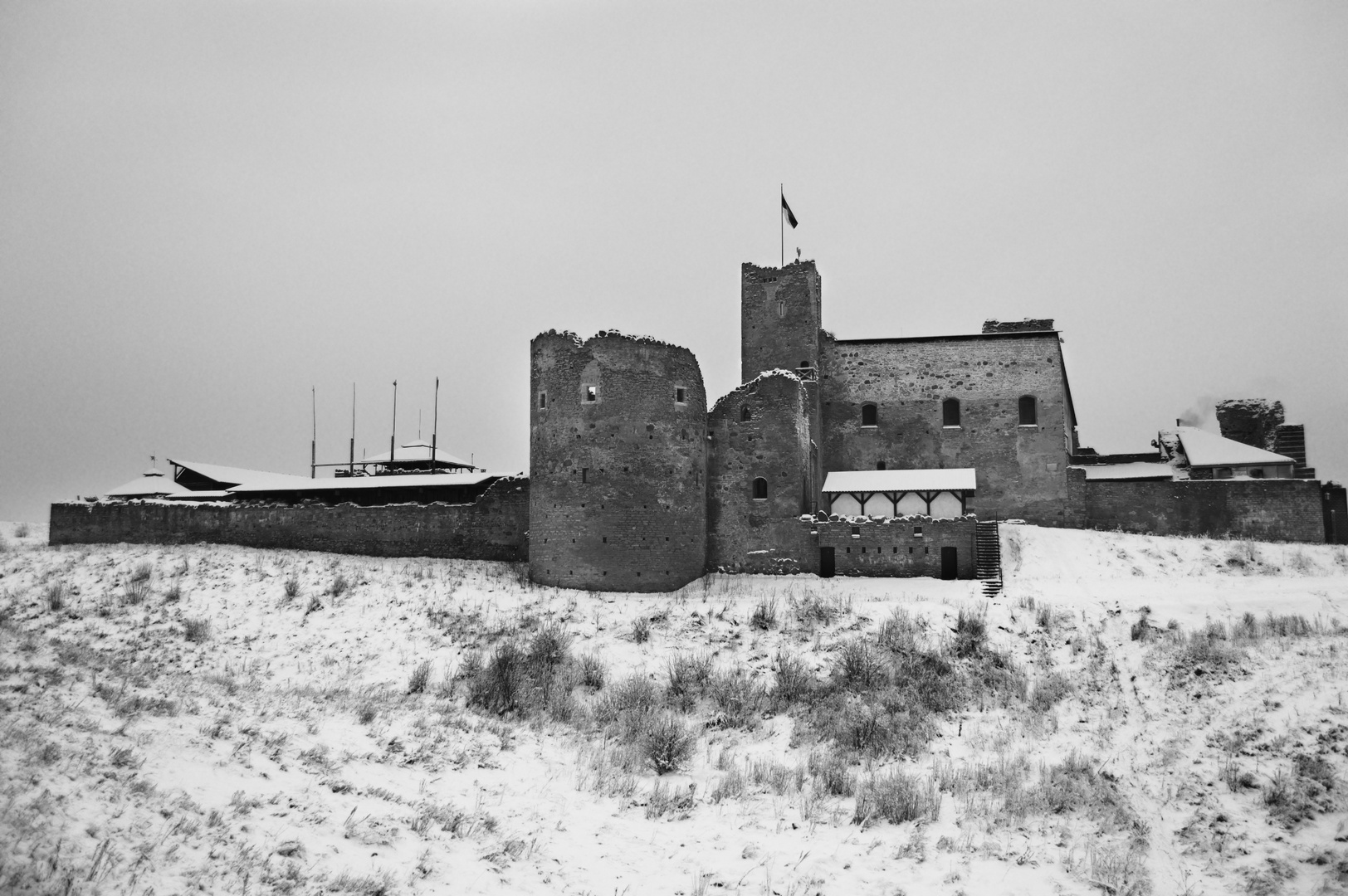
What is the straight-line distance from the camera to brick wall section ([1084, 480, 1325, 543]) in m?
34.6

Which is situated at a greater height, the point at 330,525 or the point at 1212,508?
the point at 1212,508

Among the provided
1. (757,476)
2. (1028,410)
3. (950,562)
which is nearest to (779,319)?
(757,476)

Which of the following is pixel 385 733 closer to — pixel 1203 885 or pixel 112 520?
pixel 1203 885

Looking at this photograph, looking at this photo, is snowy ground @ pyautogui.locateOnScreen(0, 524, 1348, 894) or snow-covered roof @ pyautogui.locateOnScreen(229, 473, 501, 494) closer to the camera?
snowy ground @ pyautogui.locateOnScreen(0, 524, 1348, 894)

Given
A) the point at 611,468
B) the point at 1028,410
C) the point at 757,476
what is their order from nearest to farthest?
the point at 611,468 → the point at 757,476 → the point at 1028,410

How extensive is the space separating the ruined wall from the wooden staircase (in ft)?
25.4

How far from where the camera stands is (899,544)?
28.6 metres

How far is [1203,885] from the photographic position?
413 inches

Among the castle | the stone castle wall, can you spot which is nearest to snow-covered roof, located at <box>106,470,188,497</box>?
the castle

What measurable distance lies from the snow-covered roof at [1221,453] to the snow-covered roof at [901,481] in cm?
1243

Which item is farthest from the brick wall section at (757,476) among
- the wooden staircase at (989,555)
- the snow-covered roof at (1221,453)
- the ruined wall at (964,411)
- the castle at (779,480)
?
the snow-covered roof at (1221,453)

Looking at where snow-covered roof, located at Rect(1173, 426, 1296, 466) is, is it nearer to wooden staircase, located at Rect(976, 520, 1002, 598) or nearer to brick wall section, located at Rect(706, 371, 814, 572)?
wooden staircase, located at Rect(976, 520, 1002, 598)

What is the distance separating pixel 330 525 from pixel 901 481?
1946 centimetres

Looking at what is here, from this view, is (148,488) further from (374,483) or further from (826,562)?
(826,562)
